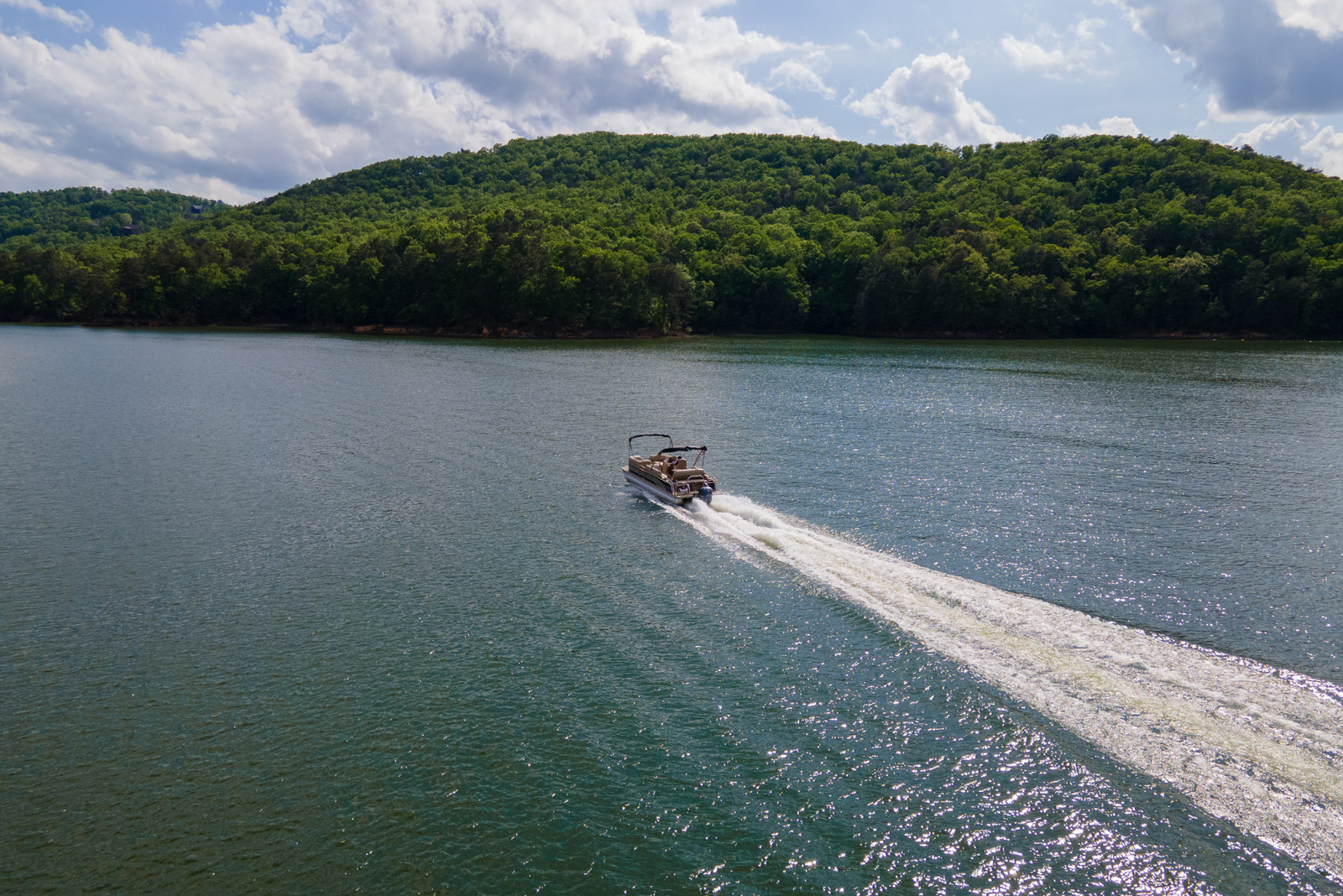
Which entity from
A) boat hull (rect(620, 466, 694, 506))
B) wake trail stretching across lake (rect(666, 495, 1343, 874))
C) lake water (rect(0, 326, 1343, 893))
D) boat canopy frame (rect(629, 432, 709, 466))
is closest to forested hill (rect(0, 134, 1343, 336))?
boat canopy frame (rect(629, 432, 709, 466))

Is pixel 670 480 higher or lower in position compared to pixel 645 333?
lower

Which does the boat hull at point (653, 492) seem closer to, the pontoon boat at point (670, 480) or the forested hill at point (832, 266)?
the pontoon boat at point (670, 480)

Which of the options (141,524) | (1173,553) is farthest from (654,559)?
(141,524)

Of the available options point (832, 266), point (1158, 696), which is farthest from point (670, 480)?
point (832, 266)

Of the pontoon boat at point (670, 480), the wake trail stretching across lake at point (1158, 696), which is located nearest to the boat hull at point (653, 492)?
the pontoon boat at point (670, 480)

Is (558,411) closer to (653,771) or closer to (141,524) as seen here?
(141,524)

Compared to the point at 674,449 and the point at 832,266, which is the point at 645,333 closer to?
the point at 832,266

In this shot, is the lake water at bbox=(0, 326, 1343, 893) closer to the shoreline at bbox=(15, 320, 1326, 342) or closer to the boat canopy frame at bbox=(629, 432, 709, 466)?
the boat canopy frame at bbox=(629, 432, 709, 466)

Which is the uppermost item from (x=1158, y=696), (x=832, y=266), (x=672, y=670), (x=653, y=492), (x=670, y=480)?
(x=832, y=266)
